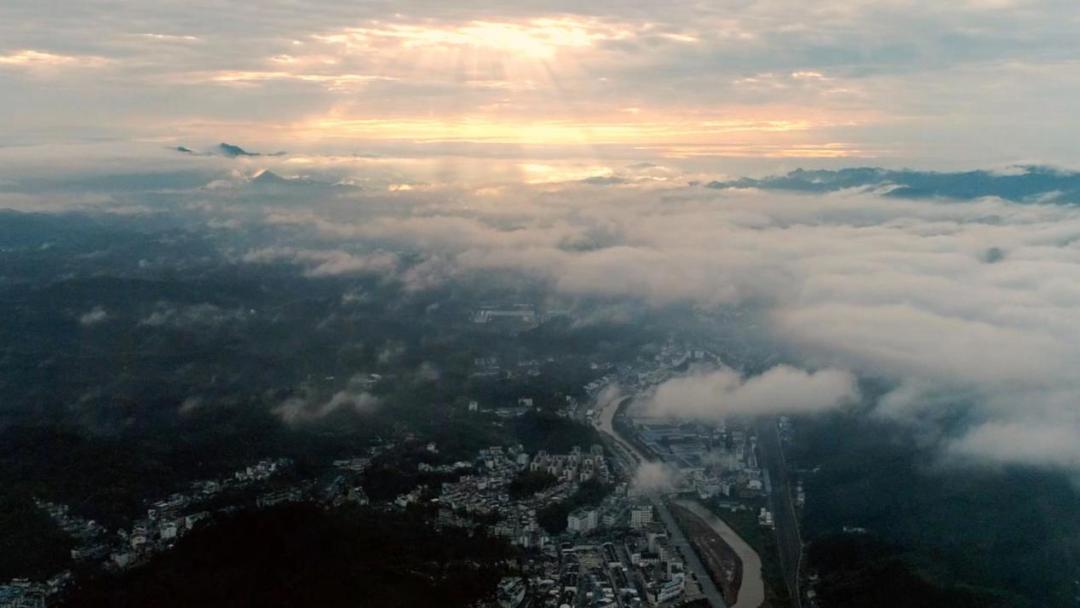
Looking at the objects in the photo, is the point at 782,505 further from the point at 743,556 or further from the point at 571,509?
the point at 571,509

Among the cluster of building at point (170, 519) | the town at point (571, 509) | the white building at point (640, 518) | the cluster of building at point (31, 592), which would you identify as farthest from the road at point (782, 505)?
the cluster of building at point (31, 592)

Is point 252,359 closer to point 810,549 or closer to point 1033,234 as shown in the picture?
point 810,549

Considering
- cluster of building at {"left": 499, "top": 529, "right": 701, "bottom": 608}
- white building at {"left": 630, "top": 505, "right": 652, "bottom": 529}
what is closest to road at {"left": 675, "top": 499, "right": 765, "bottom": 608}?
cluster of building at {"left": 499, "top": 529, "right": 701, "bottom": 608}

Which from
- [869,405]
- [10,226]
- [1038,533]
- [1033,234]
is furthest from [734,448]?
[10,226]

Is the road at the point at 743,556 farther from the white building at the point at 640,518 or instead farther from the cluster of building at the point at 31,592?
the cluster of building at the point at 31,592

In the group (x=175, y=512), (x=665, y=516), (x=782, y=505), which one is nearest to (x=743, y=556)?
(x=665, y=516)

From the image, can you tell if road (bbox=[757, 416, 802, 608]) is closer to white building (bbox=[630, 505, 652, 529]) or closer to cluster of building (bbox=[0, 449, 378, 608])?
white building (bbox=[630, 505, 652, 529])
